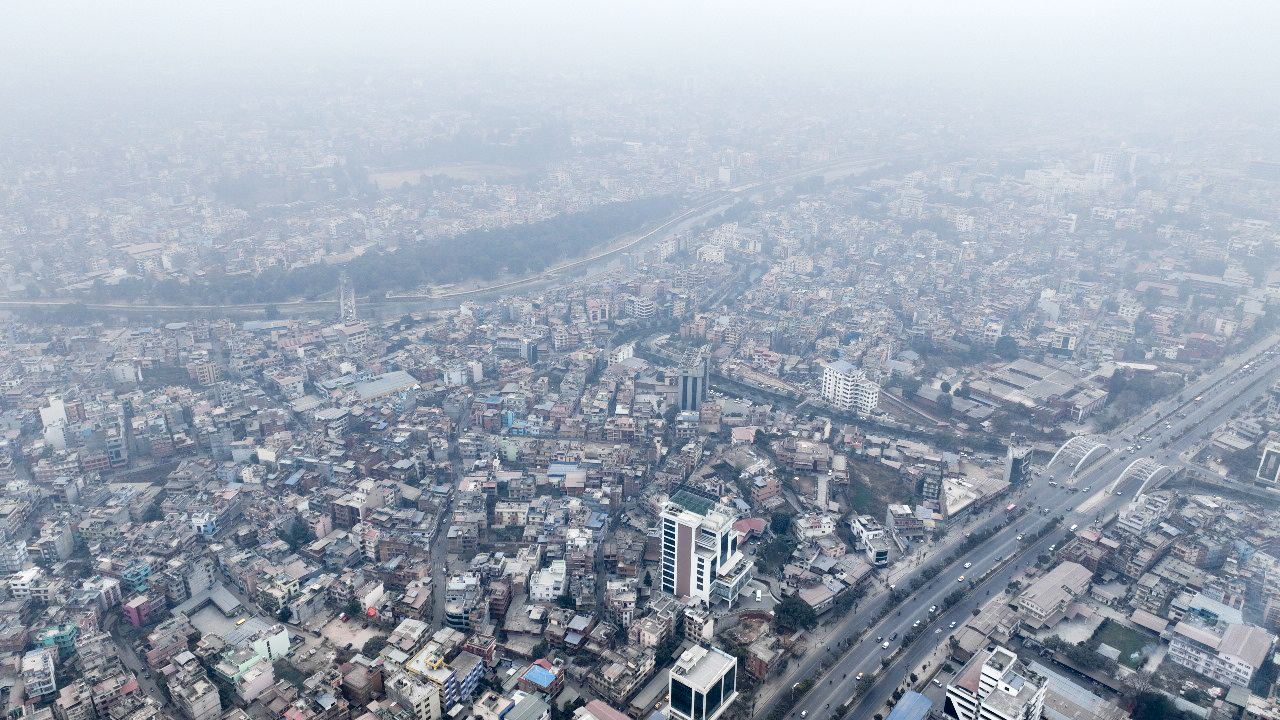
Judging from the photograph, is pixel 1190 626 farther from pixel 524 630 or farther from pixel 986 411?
pixel 524 630

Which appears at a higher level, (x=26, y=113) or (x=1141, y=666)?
(x=26, y=113)

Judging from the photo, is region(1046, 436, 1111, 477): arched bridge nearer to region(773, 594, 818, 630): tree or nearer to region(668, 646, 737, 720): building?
region(773, 594, 818, 630): tree

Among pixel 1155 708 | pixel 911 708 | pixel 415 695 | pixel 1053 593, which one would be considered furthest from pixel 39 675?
pixel 1155 708

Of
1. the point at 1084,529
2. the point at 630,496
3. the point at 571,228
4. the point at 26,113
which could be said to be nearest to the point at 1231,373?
the point at 1084,529

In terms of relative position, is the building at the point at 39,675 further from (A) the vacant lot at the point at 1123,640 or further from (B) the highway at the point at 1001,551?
(A) the vacant lot at the point at 1123,640

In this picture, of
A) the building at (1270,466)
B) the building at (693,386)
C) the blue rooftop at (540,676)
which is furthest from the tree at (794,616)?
the building at (1270,466)

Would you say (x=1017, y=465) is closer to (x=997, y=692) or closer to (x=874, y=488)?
(x=874, y=488)
